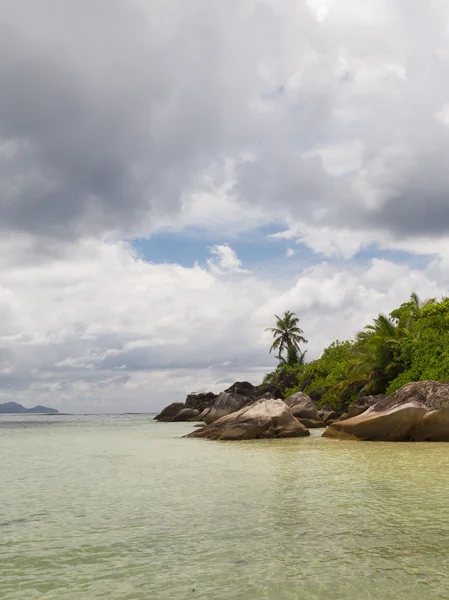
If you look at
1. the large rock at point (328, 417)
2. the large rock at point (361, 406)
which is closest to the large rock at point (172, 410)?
the large rock at point (328, 417)

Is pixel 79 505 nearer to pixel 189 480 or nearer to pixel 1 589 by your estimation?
pixel 189 480

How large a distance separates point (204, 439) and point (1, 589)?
19704 mm

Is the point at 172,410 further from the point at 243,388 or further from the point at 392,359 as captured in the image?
the point at 392,359

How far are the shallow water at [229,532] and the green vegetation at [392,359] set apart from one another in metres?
19.2

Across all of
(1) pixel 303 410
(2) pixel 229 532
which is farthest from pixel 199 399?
(2) pixel 229 532

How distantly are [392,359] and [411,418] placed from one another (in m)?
15.1

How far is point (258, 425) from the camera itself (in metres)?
23.3

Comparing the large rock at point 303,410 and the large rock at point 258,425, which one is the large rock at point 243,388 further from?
the large rock at point 258,425

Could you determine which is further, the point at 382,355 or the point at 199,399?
the point at 199,399

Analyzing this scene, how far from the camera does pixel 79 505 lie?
886 cm

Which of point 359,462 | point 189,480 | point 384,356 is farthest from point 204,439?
point 384,356

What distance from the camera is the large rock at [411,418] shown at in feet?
65.4

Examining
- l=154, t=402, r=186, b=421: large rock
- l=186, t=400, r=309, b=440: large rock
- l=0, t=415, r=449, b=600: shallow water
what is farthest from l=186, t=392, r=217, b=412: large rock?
l=0, t=415, r=449, b=600: shallow water

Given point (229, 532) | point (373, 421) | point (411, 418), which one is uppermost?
point (411, 418)
